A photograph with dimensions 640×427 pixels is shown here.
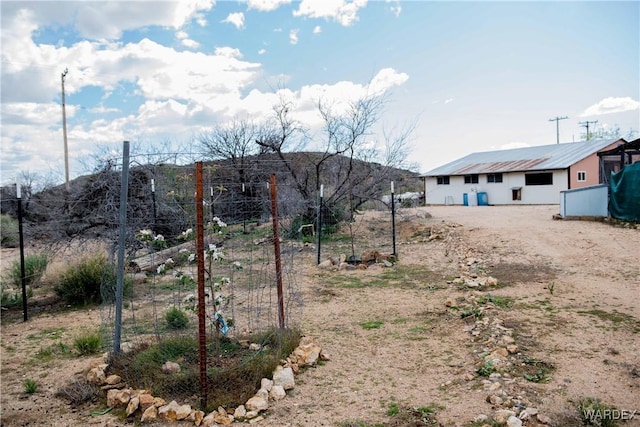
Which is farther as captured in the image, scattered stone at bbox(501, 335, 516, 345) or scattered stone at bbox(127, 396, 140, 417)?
scattered stone at bbox(501, 335, 516, 345)

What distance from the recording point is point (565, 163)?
73.8 feet

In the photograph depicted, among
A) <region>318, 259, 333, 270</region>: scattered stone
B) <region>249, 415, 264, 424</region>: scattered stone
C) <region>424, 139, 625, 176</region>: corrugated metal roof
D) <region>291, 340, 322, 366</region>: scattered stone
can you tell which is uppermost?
<region>424, 139, 625, 176</region>: corrugated metal roof

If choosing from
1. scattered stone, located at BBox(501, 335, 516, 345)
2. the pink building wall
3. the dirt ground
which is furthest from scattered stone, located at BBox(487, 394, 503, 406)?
the pink building wall

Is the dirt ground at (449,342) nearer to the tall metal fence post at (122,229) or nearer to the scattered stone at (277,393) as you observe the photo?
the scattered stone at (277,393)

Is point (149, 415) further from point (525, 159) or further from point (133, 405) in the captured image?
point (525, 159)

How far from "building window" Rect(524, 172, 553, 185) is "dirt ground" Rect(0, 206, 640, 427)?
1483 cm

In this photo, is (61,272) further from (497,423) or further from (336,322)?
(497,423)

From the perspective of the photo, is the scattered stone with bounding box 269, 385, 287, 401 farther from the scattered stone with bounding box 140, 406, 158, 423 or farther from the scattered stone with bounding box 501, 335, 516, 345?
the scattered stone with bounding box 501, 335, 516, 345

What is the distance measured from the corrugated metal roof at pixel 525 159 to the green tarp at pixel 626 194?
1009cm

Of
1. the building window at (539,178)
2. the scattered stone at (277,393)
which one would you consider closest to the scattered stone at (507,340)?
the scattered stone at (277,393)

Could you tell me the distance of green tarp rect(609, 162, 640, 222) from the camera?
1180 centimetres

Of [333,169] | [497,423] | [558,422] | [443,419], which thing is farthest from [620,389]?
[333,169]

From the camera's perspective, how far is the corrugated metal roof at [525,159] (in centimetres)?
2336

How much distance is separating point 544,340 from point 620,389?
1151 millimetres
